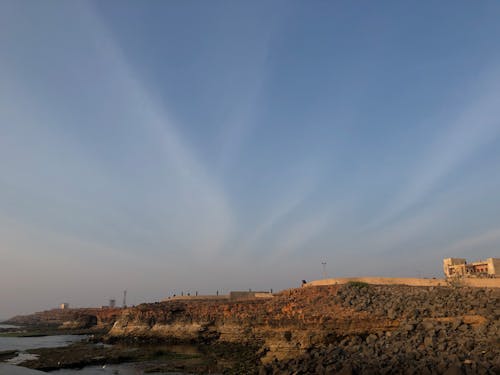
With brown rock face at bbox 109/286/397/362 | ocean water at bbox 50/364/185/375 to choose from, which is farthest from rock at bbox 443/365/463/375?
ocean water at bbox 50/364/185/375

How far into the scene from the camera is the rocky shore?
19.1 m

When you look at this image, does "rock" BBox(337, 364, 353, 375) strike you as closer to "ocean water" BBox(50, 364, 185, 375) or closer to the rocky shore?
the rocky shore

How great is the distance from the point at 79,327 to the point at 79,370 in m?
52.8

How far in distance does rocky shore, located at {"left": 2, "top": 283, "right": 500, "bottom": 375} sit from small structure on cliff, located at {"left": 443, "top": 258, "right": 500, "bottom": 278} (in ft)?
63.5

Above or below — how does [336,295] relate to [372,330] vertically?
above

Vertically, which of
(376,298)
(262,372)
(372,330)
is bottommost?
(262,372)

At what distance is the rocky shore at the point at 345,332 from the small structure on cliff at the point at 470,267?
19354 millimetres

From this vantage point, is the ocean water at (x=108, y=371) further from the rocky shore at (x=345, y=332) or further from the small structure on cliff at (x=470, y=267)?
the small structure on cliff at (x=470, y=267)

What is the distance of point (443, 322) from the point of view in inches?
958

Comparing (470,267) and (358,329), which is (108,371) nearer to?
(358,329)

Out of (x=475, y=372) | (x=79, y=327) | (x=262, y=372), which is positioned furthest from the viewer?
(x=79, y=327)

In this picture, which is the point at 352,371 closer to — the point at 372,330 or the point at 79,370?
the point at 372,330

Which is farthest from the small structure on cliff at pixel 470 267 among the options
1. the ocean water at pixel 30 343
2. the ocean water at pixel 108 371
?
the ocean water at pixel 30 343

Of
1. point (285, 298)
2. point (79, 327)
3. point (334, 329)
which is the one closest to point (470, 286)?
point (334, 329)
